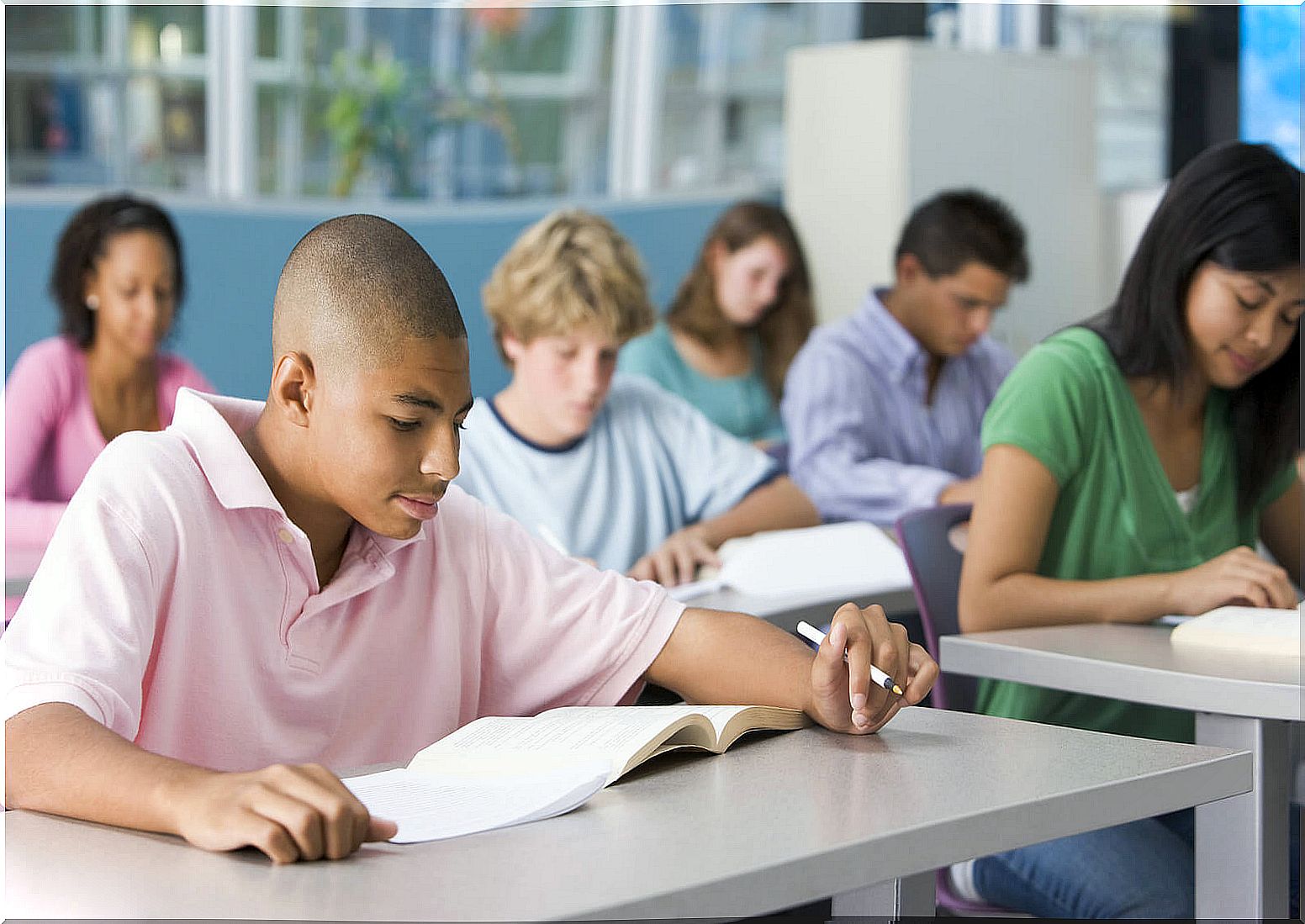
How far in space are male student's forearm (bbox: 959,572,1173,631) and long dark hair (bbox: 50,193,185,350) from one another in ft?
7.38

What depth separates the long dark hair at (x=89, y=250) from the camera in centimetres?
340

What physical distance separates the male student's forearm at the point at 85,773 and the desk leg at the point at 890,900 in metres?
0.50

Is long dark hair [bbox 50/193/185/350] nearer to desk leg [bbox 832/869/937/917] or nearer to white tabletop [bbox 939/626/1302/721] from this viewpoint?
white tabletop [bbox 939/626/1302/721]

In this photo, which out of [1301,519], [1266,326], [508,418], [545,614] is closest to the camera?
[545,614]

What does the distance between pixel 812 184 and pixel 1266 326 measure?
2891 mm

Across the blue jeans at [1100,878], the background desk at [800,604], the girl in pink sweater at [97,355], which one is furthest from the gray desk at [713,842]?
the girl in pink sweater at [97,355]

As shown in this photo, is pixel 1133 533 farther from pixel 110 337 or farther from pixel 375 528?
pixel 110 337

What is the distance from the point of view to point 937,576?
74.3 inches

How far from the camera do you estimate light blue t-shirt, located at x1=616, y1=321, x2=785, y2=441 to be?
4051 mm

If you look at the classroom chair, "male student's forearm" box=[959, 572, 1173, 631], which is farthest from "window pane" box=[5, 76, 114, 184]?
"male student's forearm" box=[959, 572, 1173, 631]

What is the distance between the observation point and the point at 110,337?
3.37 metres

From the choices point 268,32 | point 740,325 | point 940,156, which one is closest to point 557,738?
point 740,325

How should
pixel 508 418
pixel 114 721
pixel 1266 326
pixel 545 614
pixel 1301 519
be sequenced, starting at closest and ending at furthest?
pixel 114 721
pixel 545 614
pixel 1266 326
pixel 1301 519
pixel 508 418

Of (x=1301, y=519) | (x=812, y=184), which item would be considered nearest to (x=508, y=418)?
(x=1301, y=519)
